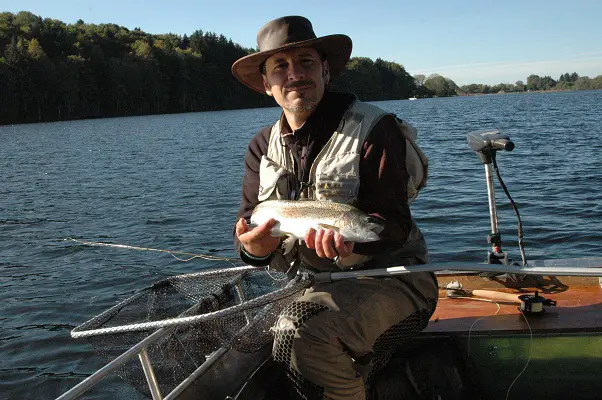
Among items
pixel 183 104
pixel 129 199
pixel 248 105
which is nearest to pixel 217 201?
pixel 129 199

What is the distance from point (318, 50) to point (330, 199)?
0.96 metres

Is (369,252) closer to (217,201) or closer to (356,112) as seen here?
(356,112)

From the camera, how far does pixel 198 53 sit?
132375 mm

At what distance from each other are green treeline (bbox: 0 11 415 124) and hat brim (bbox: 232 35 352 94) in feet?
301

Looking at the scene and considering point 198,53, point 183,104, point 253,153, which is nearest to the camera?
point 253,153

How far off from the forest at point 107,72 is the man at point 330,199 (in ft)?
303

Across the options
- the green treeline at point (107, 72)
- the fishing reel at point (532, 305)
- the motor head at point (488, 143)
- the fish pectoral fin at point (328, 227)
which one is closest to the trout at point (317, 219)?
the fish pectoral fin at point (328, 227)

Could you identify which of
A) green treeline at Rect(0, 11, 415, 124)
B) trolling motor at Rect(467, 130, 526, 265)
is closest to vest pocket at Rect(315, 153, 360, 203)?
trolling motor at Rect(467, 130, 526, 265)

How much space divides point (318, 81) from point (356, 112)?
1.04ft

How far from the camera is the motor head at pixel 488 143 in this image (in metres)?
4.79

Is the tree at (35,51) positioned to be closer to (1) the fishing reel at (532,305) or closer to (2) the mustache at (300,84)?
(2) the mustache at (300,84)

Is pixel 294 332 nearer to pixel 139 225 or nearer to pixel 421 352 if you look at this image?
pixel 421 352

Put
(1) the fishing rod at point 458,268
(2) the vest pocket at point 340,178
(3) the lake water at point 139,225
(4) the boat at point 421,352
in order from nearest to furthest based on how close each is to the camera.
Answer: (1) the fishing rod at point 458,268 < (2) the vest pocket at point 340,178 < (4) the boat at point 421,352 < (3) the lake water at point 139,225

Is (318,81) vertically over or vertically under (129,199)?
over
